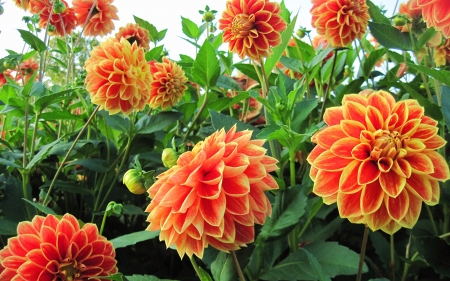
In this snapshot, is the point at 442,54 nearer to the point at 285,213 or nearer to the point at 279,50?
the point at 279,50

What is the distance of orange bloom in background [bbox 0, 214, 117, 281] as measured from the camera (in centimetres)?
52

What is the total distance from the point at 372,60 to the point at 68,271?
0.72 metres

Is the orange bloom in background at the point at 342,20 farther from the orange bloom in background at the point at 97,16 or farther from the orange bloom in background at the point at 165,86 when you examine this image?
the orange bloom in background at the point at 97,16

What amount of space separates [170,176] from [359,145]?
20cm

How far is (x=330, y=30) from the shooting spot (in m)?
0.81

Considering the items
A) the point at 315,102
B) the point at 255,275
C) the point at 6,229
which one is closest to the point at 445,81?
the point at 315,102

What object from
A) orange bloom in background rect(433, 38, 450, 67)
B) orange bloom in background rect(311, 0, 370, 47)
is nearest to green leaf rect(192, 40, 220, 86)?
orange bloom in background rect(311, 0, 370, 47)

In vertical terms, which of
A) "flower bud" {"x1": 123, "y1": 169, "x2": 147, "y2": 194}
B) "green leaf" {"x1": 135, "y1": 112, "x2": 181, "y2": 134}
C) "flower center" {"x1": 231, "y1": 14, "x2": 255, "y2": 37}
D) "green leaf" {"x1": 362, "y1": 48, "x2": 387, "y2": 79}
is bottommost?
"flower bud" {"x1": 123, "y1": 169, "x2": 147, "y2": 194}

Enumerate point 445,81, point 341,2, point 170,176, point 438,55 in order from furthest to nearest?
1. point 438,55
2. point 341,2
3. point 445,81
4. point 170,176

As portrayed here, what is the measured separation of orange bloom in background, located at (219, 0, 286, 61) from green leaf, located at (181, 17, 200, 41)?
461mm

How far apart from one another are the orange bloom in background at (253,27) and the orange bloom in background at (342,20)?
8cm

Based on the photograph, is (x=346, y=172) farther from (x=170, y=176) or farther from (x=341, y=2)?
(x=341, y=2)

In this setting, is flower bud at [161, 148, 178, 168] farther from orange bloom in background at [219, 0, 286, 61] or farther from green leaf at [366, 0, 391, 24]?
green leaf at [366, 0, 391, 24]

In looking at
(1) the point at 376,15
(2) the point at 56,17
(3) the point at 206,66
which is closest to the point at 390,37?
(1) the point at 376,15
